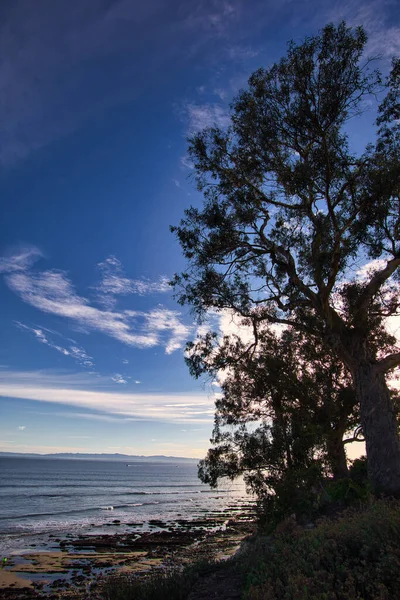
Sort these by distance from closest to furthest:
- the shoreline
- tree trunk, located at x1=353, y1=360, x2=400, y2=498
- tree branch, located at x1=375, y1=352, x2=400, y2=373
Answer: tree trunk, located at x1=353, y1=360, x2=400, y2=498, tree branch, located at x1=375, y1=352, x2=400, y2=373, the shoreline

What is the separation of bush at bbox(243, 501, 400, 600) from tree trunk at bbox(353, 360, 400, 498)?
16.4 feet

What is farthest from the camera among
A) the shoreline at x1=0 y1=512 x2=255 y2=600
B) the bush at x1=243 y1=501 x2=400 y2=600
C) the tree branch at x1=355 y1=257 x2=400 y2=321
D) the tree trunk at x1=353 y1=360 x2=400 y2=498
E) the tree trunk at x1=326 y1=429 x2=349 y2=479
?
the tree trunk at x1=326 y1=429 x2=349 y2=479

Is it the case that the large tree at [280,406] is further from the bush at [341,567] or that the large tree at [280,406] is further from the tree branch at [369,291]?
the bush at [341,567]

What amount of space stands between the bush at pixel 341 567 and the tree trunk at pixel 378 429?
500 centimetres

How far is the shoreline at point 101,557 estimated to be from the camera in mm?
15805

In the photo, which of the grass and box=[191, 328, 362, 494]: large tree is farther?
box=[191, 328, 362, 494]: large tree

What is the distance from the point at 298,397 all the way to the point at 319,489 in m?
6.48

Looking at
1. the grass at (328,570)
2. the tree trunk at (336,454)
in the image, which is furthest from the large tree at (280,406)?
the grass at (328,570)

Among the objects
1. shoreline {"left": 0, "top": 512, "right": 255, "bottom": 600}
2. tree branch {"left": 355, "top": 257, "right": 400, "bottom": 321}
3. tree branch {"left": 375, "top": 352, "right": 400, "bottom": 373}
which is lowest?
shoreline {"left": 0, "top": 512, "right": 255, "bottom": 600}

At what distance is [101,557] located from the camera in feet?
71.6

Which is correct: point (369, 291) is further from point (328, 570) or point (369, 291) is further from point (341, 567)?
point (341, 567)

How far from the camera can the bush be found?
14.2 ft

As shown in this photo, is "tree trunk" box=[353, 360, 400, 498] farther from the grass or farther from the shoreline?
the shoreline

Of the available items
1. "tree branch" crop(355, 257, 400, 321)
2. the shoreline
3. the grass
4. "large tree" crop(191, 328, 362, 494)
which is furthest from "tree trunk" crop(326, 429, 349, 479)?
the grass
